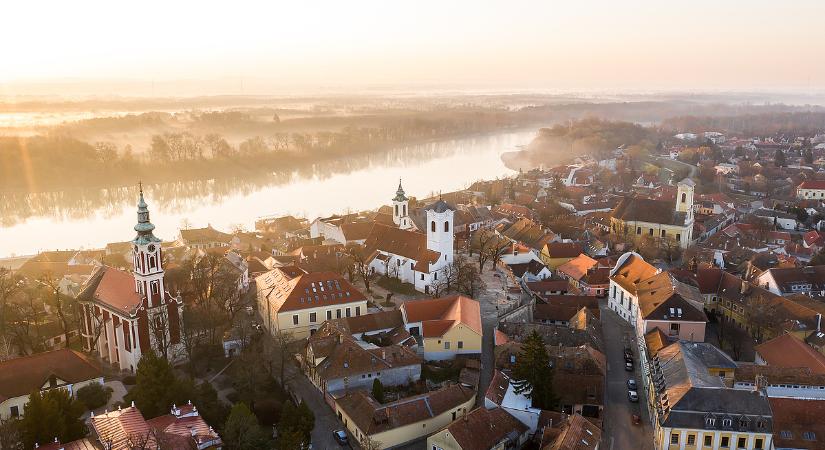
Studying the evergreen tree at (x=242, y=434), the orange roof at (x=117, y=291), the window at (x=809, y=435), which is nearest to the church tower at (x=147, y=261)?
the orange roof at (x=117, y=291)

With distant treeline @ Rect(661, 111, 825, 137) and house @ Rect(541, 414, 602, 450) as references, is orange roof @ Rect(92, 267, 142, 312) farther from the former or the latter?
distant treeline @ Rect(661, 111, 825, 137)

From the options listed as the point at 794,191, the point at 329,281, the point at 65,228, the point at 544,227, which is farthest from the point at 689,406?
the point at 794,191

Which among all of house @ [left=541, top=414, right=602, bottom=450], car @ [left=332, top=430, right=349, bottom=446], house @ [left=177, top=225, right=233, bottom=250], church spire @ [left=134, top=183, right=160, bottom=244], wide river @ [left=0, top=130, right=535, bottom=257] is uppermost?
church spire @ [left=134, top=183, right=160, bottom=244]

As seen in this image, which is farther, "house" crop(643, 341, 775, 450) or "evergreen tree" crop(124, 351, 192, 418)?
"evergreen tree" crop(124, 351, 192, 418)

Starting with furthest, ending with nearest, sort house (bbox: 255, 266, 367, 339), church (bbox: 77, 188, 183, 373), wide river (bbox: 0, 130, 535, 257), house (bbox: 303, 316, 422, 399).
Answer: wide river (bbox: 0, 130, 535, 257), house (bbox: 255, 266, 367, 339), church (bbox: 77, 188, 183, 373), house (bbox: 303, 316, 422, 399)

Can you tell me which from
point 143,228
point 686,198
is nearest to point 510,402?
point 143,228

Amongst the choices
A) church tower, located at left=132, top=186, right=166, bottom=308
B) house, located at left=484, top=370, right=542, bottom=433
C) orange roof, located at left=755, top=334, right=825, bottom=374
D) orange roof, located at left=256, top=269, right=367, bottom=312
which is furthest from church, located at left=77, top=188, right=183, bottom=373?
orange roof, located at left=755, top=334, right=825, bottom=374

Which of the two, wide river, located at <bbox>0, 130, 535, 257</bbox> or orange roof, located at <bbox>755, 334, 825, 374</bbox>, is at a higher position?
orange roof, located at <bbox>755, 334, 825, 374</bbox>
